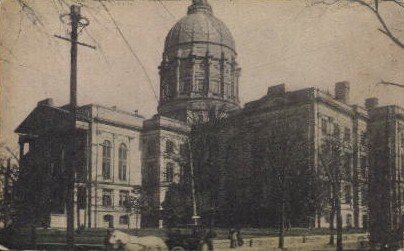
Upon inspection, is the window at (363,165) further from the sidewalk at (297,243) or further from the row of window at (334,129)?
the sidewalk at (297,243)

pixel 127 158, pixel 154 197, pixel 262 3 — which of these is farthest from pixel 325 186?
pixel 127 158

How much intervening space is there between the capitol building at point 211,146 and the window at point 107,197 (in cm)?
9

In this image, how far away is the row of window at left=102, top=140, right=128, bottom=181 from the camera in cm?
4003

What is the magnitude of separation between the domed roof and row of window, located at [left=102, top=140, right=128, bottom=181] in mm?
10160

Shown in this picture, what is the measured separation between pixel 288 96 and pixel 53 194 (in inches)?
547

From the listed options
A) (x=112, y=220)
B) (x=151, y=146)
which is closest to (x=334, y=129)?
(x=112, y=220)

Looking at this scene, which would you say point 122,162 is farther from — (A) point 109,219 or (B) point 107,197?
(A) point 109,219

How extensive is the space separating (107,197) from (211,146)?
70.0 ft

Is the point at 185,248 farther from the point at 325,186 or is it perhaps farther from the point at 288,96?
the point at 288,96

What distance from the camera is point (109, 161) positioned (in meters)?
40.7

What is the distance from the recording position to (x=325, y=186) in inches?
977

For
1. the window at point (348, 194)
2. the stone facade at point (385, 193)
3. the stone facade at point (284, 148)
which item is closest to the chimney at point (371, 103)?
the stone facade at point (385, 193)

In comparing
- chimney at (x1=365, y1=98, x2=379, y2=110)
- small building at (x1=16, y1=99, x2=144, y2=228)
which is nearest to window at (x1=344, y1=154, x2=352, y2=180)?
chimney at (x1=365, y1=98, x2=379, y2=110)

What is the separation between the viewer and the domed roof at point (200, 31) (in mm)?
44969
